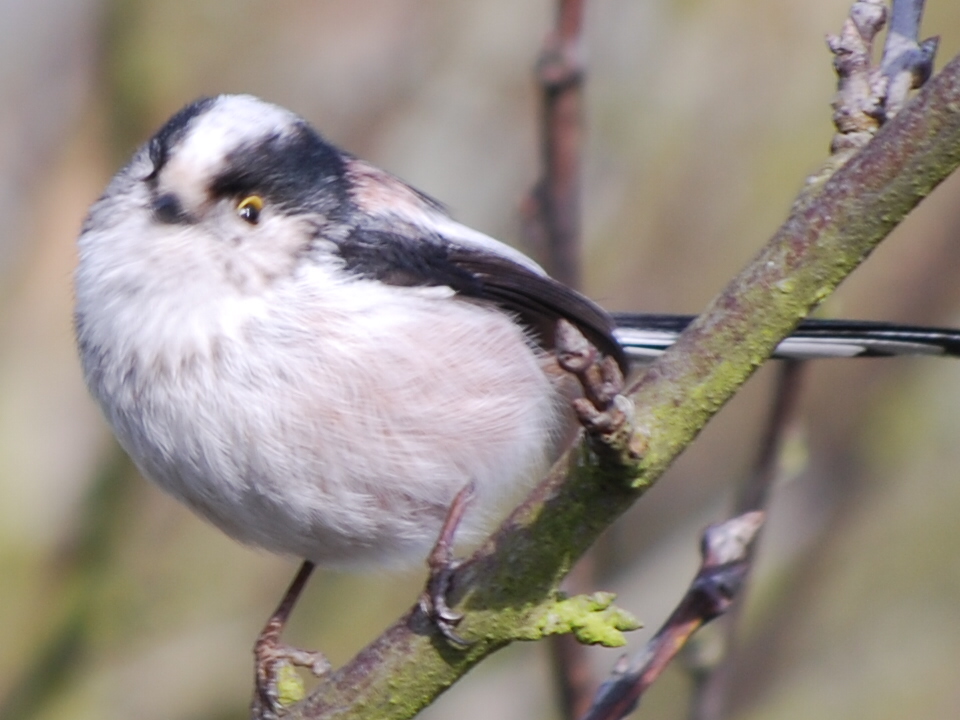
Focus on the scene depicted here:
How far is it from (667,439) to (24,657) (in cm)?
213

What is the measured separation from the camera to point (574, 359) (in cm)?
125

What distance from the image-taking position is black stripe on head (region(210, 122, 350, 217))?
75.3 inches

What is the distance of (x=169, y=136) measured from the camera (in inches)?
77.5

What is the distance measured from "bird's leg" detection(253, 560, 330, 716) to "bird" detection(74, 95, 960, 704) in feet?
0.54

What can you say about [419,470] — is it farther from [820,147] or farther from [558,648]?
[820,147]

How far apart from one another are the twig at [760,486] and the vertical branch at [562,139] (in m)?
0.49

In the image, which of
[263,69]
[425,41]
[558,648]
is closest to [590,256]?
[425,41]

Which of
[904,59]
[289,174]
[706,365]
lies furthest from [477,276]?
[904,59]

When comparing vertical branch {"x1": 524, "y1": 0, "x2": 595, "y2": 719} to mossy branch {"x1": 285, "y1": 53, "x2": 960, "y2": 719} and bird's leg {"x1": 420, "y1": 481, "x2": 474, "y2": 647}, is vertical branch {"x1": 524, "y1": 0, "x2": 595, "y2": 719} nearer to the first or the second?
bird's leg {"x1": 420, "y1": 481, "x2": 474, "y2": 647}

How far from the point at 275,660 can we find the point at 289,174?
2.86ft

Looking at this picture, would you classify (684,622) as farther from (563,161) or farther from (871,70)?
(563,161)

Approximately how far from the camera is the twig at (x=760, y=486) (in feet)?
6.57

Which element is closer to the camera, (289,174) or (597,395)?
(597,395)

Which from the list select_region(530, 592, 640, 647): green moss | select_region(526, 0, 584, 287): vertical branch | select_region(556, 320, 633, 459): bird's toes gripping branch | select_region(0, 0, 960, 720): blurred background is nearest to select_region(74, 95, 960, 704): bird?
select_region(526, 0, 584, 287): vertical branch
